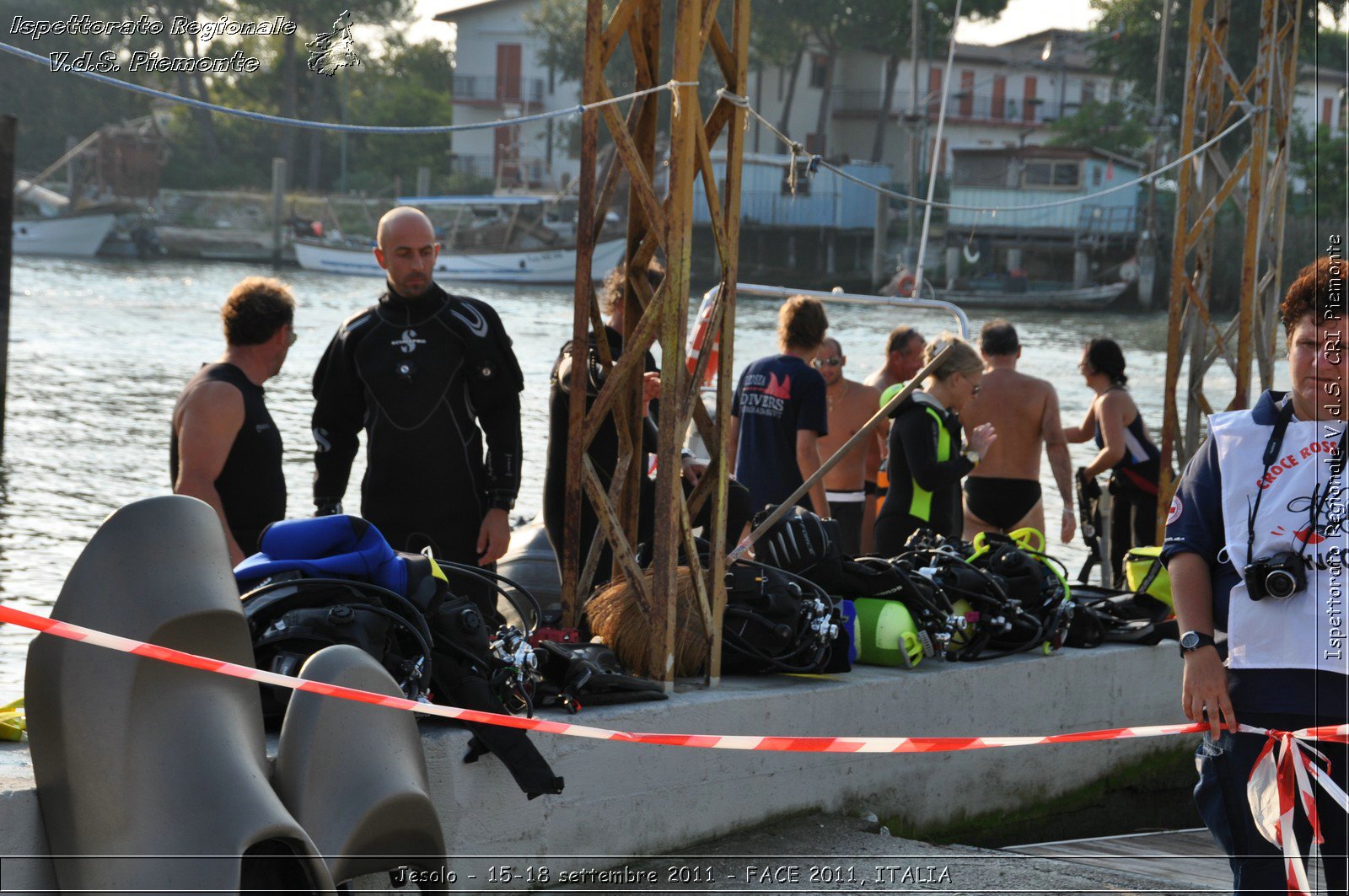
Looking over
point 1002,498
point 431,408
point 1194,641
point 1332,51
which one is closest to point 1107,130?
point 1332,51

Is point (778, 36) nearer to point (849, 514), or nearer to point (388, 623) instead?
point (849, 514)

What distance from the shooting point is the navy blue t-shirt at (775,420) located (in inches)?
260

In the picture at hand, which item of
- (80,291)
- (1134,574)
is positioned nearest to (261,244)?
(80,291)

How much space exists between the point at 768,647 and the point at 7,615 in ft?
8.82

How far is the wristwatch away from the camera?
3340mm

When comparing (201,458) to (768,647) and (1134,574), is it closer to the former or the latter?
(768,647)

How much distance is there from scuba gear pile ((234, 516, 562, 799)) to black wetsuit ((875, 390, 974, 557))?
2553 mm

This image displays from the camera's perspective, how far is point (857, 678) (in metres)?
5.17

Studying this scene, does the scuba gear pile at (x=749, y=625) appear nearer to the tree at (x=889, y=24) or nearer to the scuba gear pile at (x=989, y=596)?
the scuba gear pile at (x=989, y=596)

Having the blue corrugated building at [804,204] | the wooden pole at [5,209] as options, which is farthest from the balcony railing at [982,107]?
the wooden pole at [5,209]

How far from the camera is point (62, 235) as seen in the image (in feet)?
184

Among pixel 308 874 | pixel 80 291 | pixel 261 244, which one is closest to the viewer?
pixel 308 874

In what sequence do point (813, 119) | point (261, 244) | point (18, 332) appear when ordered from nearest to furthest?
point (18, 332), point (261, 244), point (813, 119)

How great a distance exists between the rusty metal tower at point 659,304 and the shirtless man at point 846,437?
2306 mm
